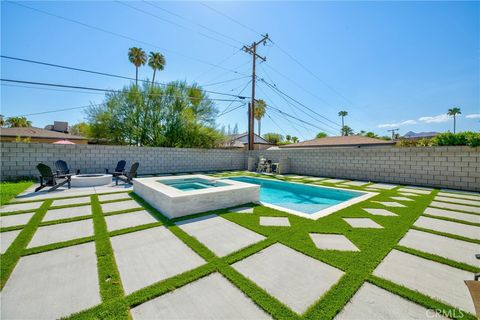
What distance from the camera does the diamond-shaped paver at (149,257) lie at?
2.00 metres

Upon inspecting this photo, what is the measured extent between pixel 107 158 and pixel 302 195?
32.0 feet

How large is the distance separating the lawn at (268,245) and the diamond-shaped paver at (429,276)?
9 centimetres

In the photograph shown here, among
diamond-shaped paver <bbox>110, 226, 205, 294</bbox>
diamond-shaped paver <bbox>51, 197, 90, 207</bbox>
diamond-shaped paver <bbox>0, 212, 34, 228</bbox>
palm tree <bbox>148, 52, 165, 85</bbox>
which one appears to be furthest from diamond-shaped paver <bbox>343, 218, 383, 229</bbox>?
palm tree <bbox>148, 52, 165, 85</bbox>

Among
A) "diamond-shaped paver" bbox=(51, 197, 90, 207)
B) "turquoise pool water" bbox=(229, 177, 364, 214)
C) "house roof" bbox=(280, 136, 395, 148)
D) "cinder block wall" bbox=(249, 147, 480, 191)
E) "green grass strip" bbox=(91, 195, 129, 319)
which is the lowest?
"turquoise pool water" bbox=(229, 177, 364, 214)

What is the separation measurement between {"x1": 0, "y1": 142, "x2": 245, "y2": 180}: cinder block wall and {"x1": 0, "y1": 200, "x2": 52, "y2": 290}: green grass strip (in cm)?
650

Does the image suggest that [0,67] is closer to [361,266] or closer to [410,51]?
[361,266]

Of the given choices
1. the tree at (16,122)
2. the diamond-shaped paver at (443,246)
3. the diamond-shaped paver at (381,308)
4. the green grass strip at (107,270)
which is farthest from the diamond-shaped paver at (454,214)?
the tree at (16,122)

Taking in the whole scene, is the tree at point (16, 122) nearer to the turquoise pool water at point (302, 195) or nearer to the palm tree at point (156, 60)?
the palm tree at point (156, 60)

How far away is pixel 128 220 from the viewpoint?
3.67 m

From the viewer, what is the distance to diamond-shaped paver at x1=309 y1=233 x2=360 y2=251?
8.68ft

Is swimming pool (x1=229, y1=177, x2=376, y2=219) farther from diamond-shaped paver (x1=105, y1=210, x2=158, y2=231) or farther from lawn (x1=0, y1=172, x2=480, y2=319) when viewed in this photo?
diamond-shaped paver (x1=105, y1=210, x2=158, y2=231)

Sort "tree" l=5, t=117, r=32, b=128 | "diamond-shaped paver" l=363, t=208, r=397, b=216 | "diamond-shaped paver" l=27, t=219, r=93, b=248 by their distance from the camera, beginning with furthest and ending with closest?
"tree" l=5, t=117, r=32, b=128
"diamond-shaped paver" l=363, t=208, r=397, b=216
"diamond-shaped paver" l=27, t=219, r=93, b=248

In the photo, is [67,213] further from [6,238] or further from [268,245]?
[268,245]

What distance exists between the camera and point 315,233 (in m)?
3.12
